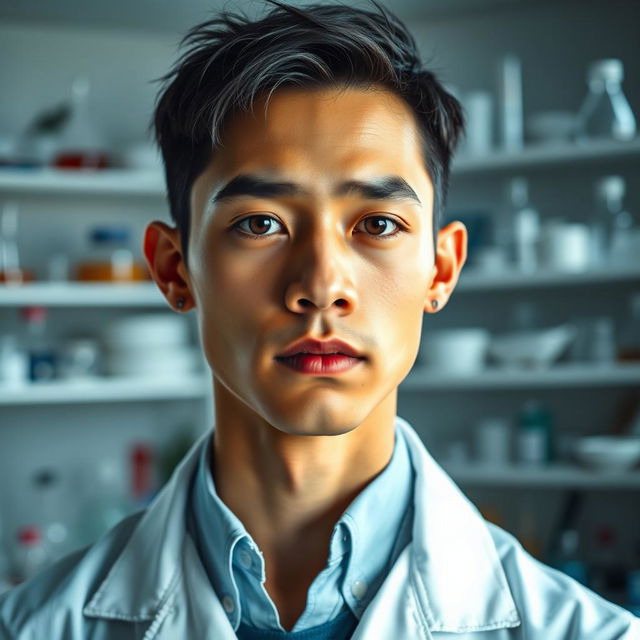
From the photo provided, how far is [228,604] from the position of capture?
76 centimetres

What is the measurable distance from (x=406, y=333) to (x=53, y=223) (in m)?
2.27

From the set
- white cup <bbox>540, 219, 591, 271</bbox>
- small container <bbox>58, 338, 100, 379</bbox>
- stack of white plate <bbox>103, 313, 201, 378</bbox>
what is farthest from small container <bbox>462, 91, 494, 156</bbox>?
small container <bbox>58, 338, 100, 379</bbox>

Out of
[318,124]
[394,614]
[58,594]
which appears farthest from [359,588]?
[318,124]

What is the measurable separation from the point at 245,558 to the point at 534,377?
1.82m

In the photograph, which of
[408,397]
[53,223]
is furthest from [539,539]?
[53,223]

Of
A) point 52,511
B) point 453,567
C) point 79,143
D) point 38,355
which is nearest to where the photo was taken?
point 453,567

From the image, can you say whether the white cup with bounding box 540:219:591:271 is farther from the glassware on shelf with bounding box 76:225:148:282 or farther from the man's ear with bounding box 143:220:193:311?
the man's ear with bounding box 143:220:193:311

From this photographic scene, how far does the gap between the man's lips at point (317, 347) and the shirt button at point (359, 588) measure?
222 mm

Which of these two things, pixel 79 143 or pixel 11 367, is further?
pixel 79 143

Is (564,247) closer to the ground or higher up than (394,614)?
higher up

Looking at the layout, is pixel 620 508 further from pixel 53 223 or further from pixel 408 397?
pixel 53 223

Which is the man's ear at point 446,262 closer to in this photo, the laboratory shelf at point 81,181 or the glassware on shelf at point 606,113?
the glassware on shelf at point 606,113

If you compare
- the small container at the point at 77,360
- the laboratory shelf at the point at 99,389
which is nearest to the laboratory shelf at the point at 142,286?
the small container at the point at 77,360

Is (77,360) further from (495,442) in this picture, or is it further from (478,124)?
(478,124)
